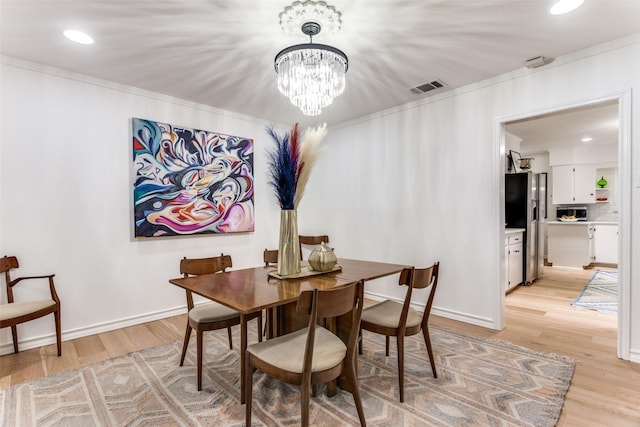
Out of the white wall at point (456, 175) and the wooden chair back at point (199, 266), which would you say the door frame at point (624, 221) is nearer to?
the white wall at point (456, 175)

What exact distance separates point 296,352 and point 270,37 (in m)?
2.10

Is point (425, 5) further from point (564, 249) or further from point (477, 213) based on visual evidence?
point (564, 249)

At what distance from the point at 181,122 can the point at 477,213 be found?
132 inches

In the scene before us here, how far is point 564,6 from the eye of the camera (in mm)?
1938

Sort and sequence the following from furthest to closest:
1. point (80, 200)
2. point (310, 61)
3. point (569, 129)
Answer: point (569, 129)
point (80, 200)
point (310, 61)

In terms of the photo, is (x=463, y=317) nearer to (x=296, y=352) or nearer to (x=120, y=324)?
(x=296, y=352)

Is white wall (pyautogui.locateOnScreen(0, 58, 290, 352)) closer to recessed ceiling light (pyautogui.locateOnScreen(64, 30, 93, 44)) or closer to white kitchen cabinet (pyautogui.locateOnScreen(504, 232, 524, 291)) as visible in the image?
recessed ceiling light (pyautogui.locateOnScreen(64, 30, 93, 44))

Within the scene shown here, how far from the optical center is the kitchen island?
610cm

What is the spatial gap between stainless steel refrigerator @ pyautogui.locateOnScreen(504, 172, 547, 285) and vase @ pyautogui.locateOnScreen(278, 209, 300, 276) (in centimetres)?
426

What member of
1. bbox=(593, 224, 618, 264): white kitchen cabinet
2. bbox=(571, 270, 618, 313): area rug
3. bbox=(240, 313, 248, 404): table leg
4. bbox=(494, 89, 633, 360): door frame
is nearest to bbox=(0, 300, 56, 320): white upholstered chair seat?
bbox=(240, 313, 248, 404): table leg

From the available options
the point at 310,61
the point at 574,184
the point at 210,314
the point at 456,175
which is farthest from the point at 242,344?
the point at 574,184

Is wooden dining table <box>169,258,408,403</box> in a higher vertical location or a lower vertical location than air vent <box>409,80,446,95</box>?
lower

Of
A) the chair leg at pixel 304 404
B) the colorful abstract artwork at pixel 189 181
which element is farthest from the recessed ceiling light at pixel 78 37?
the chair leg at pixel 304 404

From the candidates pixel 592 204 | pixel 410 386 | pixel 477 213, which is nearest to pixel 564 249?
pixel 592 204
